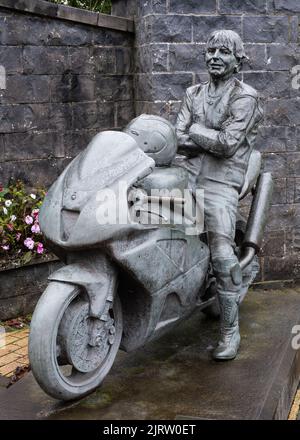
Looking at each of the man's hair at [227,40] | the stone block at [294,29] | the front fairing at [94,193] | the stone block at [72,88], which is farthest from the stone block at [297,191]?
the front fairing at [94,193]

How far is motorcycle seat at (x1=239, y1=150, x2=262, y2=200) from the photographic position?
412cm

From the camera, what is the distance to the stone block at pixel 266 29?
19.3 feet

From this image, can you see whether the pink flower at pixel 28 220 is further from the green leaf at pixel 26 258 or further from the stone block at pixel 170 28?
the stone block at pixel 170 28

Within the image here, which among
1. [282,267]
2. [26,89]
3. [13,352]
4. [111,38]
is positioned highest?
[111,38]

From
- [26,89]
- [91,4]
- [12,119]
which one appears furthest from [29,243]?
[91,4]

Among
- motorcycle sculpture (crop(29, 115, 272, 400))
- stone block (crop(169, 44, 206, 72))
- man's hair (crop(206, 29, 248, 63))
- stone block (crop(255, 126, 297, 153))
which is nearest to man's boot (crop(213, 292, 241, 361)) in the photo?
motorcycle sculpture (crop(29, 115, 272, 400))

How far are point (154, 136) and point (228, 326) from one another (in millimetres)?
1268

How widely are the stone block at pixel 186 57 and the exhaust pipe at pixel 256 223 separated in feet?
6.37

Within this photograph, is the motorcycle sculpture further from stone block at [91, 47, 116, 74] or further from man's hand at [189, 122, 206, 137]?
stone block at [91, 47, 116, 74]

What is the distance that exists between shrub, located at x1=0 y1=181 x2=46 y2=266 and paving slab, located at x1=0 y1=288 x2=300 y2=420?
171 cm

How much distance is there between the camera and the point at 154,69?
5953 millimetres

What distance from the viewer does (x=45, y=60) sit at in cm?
596

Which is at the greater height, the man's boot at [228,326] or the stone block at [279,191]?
the stone block at [279,191]

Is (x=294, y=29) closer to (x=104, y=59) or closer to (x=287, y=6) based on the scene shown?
(x=287, y=6)
